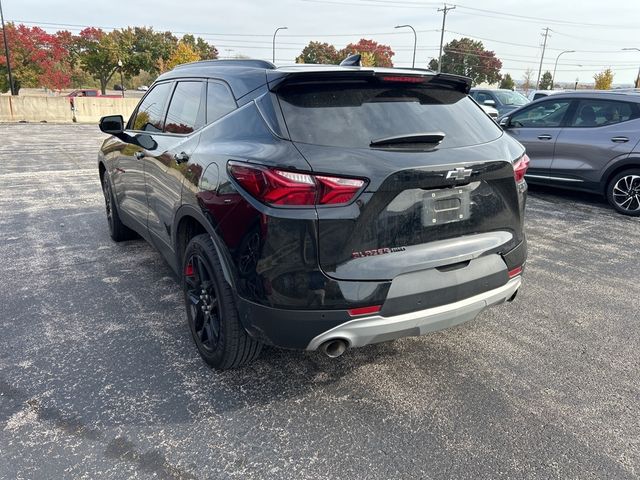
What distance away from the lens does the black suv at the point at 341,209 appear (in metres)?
2.20

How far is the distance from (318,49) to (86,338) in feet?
260

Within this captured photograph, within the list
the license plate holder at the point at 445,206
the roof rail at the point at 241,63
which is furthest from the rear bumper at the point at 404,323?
the roof rail at the point at 241,63

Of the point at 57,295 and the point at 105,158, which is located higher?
the point at 105,158

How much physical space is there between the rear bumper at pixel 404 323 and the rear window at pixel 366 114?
83cm

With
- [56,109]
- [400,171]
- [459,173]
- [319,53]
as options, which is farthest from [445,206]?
[319,53]

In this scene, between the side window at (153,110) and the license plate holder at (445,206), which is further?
the side window at (153,110)

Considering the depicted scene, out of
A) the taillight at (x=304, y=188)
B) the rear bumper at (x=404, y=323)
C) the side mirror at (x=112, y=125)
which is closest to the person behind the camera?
the taillight at (x=304, y=188)

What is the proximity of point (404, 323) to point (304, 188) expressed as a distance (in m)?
0.83

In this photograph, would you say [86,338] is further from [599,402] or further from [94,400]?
[599,402]

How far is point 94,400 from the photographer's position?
2621 millimetres

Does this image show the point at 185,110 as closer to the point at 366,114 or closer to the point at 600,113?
the point at 366,114

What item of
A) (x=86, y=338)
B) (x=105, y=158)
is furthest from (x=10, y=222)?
(x=86, y=338)

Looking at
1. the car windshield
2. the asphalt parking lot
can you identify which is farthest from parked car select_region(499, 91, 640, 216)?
the car windshield

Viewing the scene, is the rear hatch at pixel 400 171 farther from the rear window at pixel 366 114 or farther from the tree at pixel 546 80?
the tree at pixel 546 80
